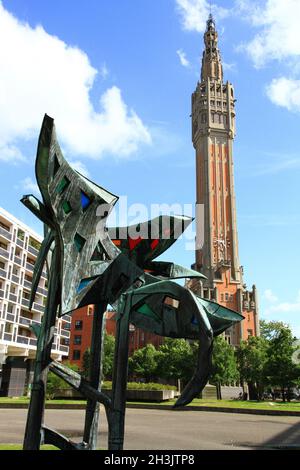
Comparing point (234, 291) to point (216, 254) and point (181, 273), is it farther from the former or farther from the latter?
point (181, 273)

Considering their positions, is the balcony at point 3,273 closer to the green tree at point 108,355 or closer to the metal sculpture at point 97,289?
the green tree at point 108,355

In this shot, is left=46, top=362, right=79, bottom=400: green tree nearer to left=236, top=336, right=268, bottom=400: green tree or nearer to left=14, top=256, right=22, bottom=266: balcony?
left=14, top=256, right=22, bottom=266: balcony

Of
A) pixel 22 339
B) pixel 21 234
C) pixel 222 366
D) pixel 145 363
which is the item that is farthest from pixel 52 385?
pixel 145 363

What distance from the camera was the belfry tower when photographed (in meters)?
76.0

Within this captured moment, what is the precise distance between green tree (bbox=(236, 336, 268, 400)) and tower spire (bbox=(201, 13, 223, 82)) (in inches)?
2344

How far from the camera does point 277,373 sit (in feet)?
134

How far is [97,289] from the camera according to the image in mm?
10711

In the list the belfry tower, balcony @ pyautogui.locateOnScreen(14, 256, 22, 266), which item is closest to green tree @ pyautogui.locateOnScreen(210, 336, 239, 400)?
balcony @ pyautogui.locateOnScreen(14, 256, 22, 266)

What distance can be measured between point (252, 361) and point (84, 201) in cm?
4852

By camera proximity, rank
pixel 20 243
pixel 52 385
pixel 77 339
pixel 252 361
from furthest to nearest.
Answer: pixel 77 339 < pixel 252 361 < pixel 20 243 < pixel 52 385

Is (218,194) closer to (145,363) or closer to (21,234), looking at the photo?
(145,363)

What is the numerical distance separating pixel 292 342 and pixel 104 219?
119 feet

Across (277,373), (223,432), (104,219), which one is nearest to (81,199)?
(104,219)

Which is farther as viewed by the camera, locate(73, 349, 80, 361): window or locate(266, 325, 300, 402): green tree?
locate(73, 349, 80, 361): window
